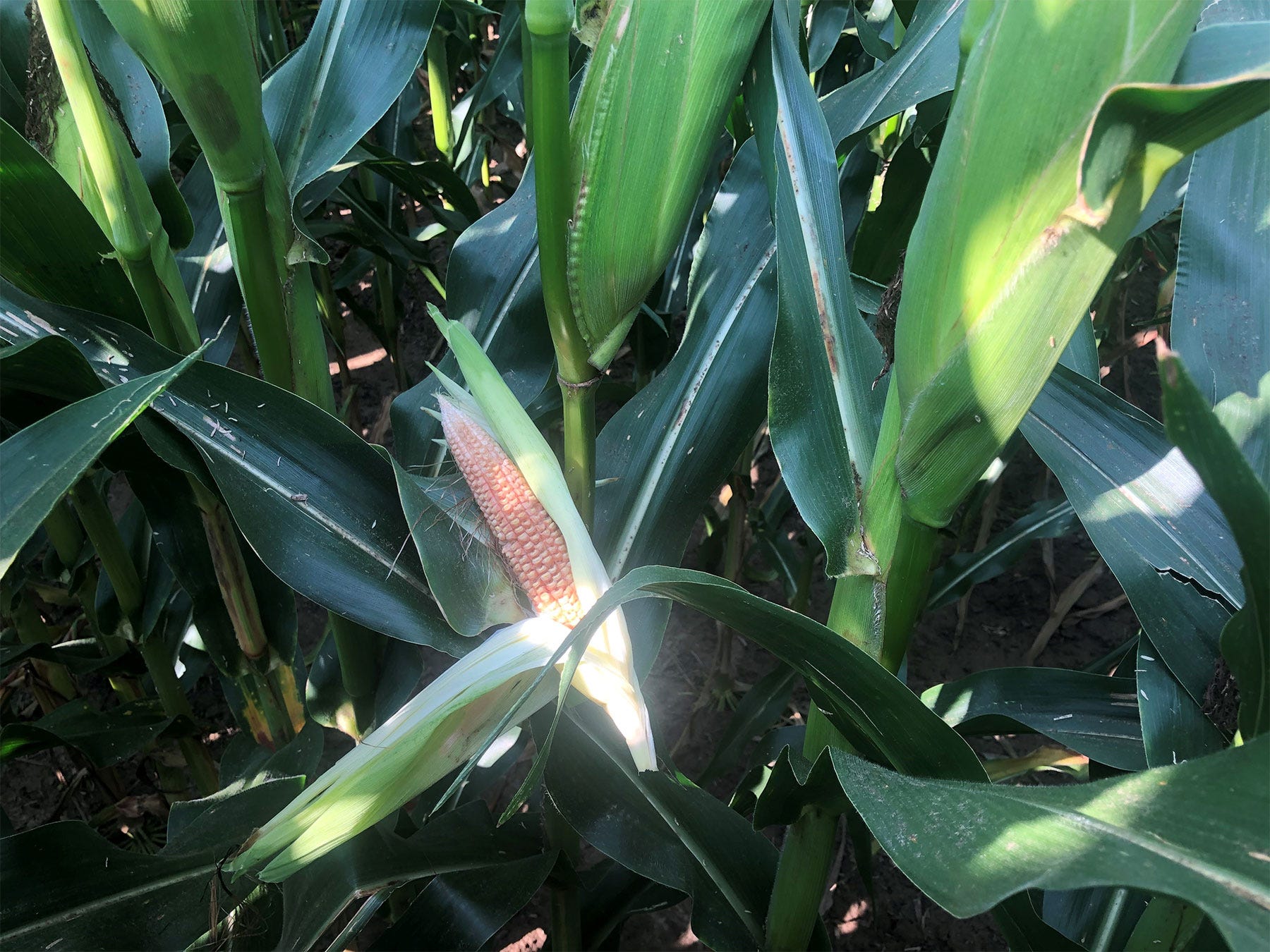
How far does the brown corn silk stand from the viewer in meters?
0.80

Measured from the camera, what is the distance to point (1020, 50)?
17.4 inches

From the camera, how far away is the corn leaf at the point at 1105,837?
423 millimetres

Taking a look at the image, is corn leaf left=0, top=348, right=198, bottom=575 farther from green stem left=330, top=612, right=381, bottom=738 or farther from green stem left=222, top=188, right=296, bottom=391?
green stem left=330, top=612, right=381, bottom=738

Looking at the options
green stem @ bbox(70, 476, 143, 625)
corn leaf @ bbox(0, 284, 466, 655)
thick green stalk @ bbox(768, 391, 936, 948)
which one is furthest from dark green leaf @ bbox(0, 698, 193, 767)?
thick green stalk @ bbox(768, 391, 936, 948)

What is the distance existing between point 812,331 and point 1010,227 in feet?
1.07

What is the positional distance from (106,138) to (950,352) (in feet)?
2.49

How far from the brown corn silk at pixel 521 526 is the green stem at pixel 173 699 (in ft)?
2.96

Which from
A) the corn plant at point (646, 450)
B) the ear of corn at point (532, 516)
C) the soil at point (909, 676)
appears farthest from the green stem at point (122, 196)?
the soil at point (909, 676)

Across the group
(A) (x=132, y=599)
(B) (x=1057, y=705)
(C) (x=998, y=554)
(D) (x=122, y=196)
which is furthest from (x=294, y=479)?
(C) (x=998, y=554)

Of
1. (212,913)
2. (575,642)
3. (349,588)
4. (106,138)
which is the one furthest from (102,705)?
(575,642)

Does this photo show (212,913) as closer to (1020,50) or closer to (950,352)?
(950,352)

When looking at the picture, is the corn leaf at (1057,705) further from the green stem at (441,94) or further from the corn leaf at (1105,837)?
the green stem at (441,94)

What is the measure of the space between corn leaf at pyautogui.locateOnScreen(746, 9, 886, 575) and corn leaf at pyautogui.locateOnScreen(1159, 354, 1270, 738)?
27cm

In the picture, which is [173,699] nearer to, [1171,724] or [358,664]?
[358,664]
